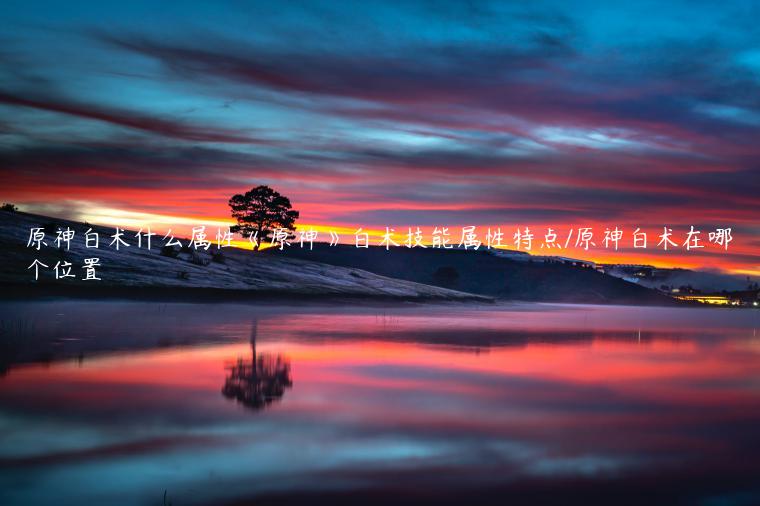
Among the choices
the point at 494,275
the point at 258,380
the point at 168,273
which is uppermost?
the point at 168,273

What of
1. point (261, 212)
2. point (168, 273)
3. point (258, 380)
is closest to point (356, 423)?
point (258, 380)

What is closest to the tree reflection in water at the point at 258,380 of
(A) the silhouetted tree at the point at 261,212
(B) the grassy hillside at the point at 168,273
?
(B) the grassy hillside at the point at 168,273

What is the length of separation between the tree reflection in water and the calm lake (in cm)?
9

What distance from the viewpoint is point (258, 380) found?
19.3 meters

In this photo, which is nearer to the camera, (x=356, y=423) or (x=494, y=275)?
(x=356, y=423)

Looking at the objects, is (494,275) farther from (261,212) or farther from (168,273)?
(168,273)

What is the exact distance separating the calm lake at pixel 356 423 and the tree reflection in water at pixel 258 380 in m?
0.09

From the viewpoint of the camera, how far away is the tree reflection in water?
654 inches

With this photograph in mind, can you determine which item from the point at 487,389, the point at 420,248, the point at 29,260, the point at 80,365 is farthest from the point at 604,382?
the point at 420,248

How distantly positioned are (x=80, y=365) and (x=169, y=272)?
4123 centimetres

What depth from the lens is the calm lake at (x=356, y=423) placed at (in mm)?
10086

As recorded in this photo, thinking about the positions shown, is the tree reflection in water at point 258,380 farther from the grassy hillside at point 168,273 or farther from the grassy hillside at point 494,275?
the grassy hillside at point 494,275

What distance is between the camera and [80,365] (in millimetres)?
20484

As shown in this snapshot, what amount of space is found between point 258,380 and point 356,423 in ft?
18.4
